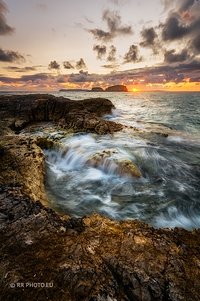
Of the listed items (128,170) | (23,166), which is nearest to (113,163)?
(128,170)

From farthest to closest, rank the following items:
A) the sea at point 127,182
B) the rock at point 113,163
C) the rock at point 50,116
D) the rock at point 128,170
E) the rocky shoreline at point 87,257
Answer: the rock at point 50,116 → the rock at point 113,163 → the rock at point 128,170 → the sea at point 127,182 → the rocky shoreline at point 87,257

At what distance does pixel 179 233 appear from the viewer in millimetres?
5270

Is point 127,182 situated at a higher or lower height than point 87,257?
lower

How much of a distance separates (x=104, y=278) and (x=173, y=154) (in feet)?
37.0

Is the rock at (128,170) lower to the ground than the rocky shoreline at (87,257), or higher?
lower

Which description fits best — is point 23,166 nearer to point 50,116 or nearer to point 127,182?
point 127,182

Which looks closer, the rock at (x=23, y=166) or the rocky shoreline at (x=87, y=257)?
the rocky shoreline at (x=87, y=257)

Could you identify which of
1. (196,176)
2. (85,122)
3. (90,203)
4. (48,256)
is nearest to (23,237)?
(48,256)

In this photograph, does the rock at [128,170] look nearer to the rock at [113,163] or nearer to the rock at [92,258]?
the rock at [113,163]

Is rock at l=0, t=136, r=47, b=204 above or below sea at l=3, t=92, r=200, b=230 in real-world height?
above

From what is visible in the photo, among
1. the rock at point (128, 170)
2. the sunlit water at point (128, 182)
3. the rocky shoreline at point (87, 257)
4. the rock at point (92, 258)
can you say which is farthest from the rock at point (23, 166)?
the rock at point (128, 170)

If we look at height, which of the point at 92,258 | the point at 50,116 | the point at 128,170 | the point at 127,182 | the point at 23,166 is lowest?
the point at 50,116

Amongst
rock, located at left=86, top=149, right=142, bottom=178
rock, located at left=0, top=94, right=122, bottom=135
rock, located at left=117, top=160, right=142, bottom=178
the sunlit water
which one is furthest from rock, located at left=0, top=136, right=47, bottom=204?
rock, located at left=0, top=94, right=122, bottom=135

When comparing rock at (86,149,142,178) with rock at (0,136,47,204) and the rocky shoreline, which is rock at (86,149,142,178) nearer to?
rock at (0,136,47,204)
